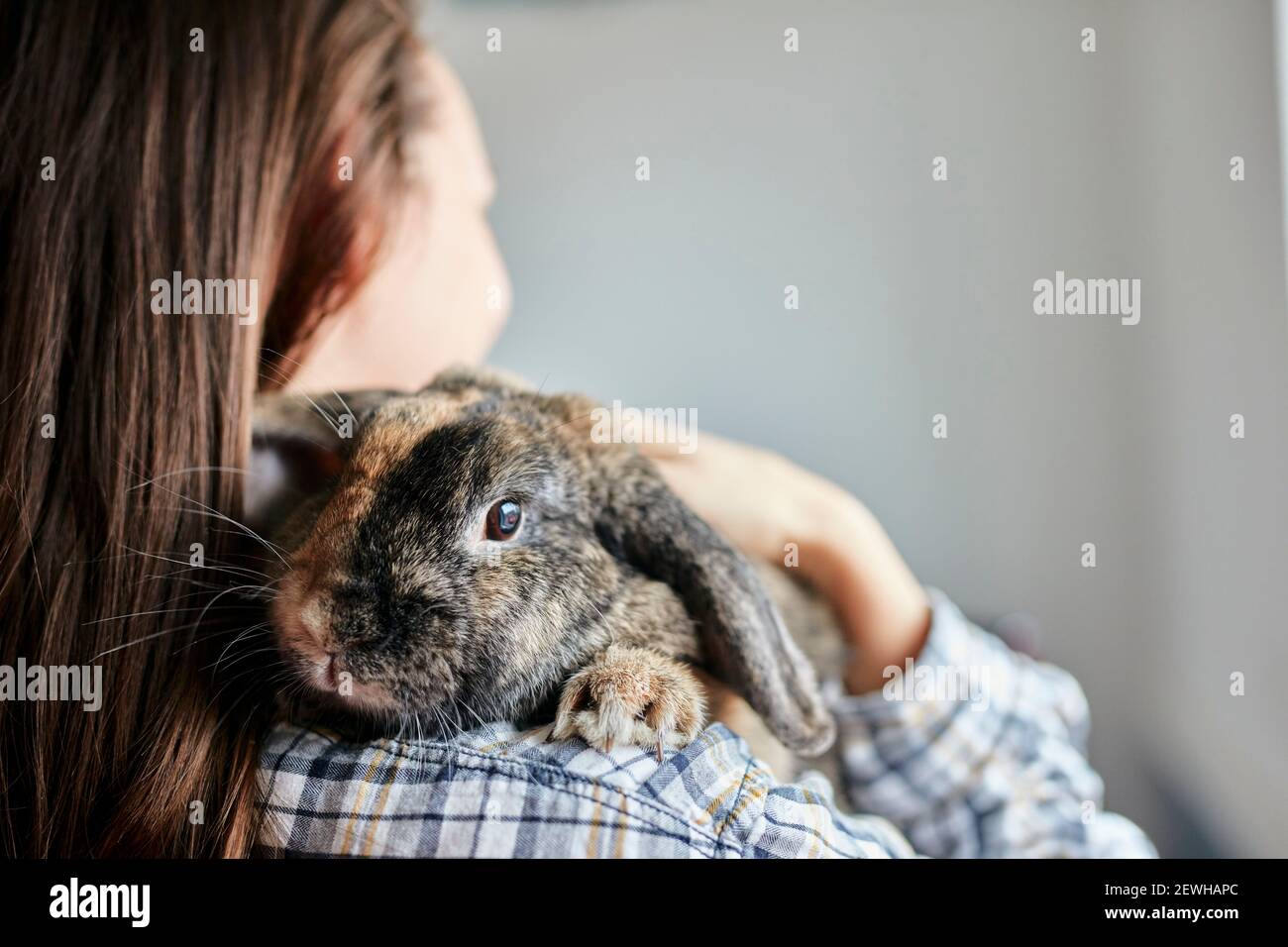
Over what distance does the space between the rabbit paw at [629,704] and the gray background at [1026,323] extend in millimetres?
373

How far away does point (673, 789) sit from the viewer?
2.21ft

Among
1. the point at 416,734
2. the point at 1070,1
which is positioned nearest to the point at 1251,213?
the point at 1070,1

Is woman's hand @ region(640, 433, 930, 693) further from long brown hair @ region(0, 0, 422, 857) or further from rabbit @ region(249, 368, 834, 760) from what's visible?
long brown hair @ region(0, 0, 422, 857)

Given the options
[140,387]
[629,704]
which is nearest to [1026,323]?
[629,704]

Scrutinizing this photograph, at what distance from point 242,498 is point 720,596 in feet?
Result: 1.83

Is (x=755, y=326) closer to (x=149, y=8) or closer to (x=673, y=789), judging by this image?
(x=673, y=789)

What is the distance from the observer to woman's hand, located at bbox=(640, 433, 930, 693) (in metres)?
0.96

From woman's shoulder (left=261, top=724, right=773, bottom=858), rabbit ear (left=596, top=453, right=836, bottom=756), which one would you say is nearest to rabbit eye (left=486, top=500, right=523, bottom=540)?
rabbit ear (left=596, top=453, right=836, bottom=756)

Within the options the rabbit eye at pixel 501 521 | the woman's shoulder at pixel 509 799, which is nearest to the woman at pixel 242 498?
the woman's shoulder at pixel 509 799

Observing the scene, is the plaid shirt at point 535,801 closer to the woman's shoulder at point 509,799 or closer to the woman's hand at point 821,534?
the woman's shoulder at point 509,799

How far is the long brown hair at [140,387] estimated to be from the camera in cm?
79

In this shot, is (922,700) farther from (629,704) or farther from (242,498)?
(242,498)

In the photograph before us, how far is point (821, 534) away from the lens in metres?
1.00

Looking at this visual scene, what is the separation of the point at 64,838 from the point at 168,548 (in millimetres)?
332
